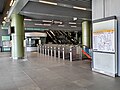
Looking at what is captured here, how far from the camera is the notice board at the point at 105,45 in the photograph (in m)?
5.31

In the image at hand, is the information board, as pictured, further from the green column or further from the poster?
the green column

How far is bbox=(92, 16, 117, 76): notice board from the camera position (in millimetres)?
5312

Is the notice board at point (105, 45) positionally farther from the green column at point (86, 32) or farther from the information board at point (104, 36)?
the green column at point (86, 32)

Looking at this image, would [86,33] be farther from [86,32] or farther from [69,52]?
A: [69,52]

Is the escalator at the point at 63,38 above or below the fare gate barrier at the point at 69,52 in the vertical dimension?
above

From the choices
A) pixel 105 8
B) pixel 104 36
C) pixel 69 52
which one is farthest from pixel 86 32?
pixel 104 36

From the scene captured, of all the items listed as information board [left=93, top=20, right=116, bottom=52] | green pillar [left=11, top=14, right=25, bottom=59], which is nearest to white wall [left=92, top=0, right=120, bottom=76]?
information board [left=93, top=20, right=116, bottom=52]

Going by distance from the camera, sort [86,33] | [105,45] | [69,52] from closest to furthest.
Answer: [105,45], [69,52], [86,33]

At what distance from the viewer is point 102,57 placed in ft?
19.2

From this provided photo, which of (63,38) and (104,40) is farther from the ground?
(63,38)

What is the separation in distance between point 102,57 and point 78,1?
4.16 m

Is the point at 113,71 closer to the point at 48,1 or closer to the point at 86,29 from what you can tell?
the point at 48,1

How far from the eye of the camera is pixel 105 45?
568 centimetres

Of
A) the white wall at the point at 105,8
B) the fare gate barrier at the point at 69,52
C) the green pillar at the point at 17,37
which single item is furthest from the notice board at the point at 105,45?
the green pillar at the point at 17,37
